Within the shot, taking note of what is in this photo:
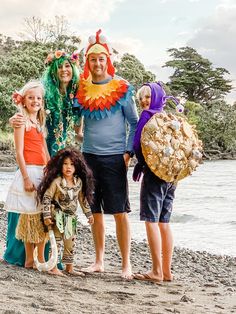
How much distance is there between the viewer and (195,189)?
20.5m

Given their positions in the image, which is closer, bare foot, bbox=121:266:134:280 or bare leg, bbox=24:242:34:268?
bare leg, bbox=24:242:34:268

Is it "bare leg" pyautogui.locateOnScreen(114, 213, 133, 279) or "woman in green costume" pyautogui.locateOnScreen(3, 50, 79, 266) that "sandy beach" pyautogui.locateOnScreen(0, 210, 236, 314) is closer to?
Answer: "bare leg" pyautogui.locateOnScreen(114, 213, 133, 279)

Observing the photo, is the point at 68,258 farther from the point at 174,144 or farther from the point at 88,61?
the point at 88,61

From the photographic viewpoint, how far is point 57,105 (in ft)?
15.4

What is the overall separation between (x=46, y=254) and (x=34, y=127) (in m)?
1.05

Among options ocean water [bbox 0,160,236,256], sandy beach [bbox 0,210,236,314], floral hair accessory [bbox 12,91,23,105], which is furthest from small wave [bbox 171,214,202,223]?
floral hair accessory [bbox 12,91,23,105]

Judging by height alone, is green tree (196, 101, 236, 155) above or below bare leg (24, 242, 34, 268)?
above

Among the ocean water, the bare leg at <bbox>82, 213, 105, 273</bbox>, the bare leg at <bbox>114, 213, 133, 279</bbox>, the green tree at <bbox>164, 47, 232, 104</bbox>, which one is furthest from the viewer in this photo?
the green tree at <bbox>164, 47, 232, 104</bbox>

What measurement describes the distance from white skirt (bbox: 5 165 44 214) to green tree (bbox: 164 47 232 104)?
4404 centimetres

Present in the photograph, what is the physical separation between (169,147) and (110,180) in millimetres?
563

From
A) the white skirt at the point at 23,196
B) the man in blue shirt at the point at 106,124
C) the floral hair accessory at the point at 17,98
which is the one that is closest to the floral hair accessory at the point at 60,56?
the man in blue shirt at the point at 106,124

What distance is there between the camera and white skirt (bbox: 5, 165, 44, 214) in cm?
447

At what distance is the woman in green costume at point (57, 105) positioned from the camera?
4.68 m

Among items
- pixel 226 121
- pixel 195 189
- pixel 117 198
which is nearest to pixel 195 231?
pixel 117 198
